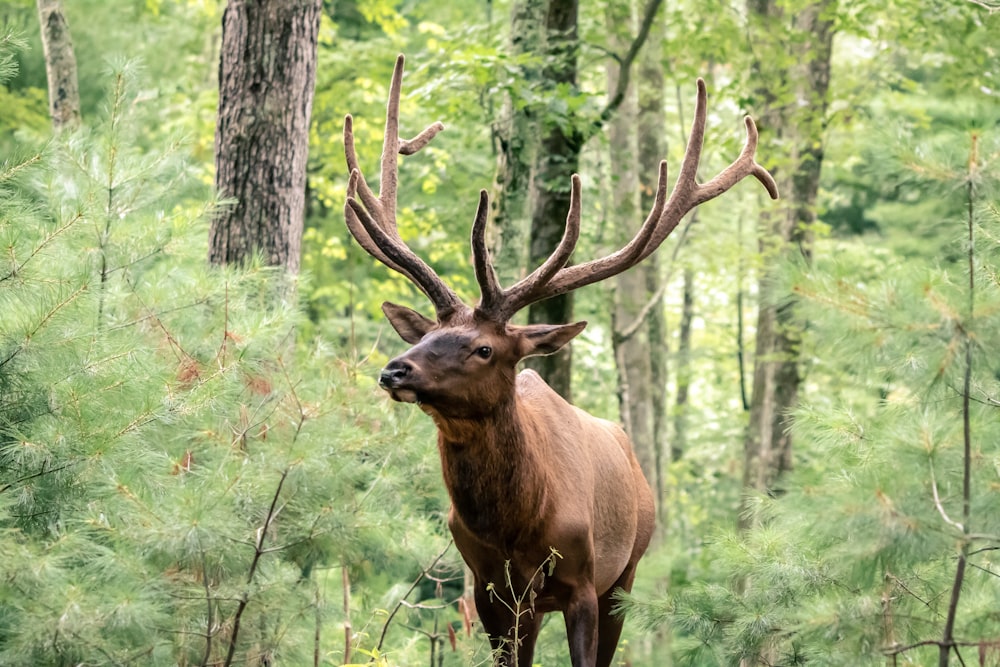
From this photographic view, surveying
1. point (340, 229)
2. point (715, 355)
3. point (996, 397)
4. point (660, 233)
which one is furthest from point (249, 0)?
point (715, 355)

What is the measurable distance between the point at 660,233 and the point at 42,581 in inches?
133

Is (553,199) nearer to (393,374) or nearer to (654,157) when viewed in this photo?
(393,374)

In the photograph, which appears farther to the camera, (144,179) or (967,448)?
(144,179)

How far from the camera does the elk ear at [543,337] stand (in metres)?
5.82

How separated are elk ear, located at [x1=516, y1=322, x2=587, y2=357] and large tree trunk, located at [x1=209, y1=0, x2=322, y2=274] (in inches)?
121

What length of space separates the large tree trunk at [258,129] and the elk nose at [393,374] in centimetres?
341

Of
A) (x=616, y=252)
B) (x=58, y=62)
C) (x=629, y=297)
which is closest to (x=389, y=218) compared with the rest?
(x=616, y=252)

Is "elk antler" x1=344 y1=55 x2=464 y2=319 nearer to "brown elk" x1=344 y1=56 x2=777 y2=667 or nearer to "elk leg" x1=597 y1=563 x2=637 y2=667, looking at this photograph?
"brown elk" x1=344 y1=56 x2=777 y2=667

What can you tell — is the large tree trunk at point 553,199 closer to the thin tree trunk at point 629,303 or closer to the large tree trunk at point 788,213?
the thin tree trunk at point 629,303

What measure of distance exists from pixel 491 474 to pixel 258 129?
3.81 metres

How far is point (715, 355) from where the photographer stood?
2759 cm

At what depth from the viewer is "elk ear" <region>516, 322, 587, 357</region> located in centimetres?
582

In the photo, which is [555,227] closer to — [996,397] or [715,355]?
[996,397]

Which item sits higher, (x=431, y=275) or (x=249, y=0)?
(x=249, y=0)
